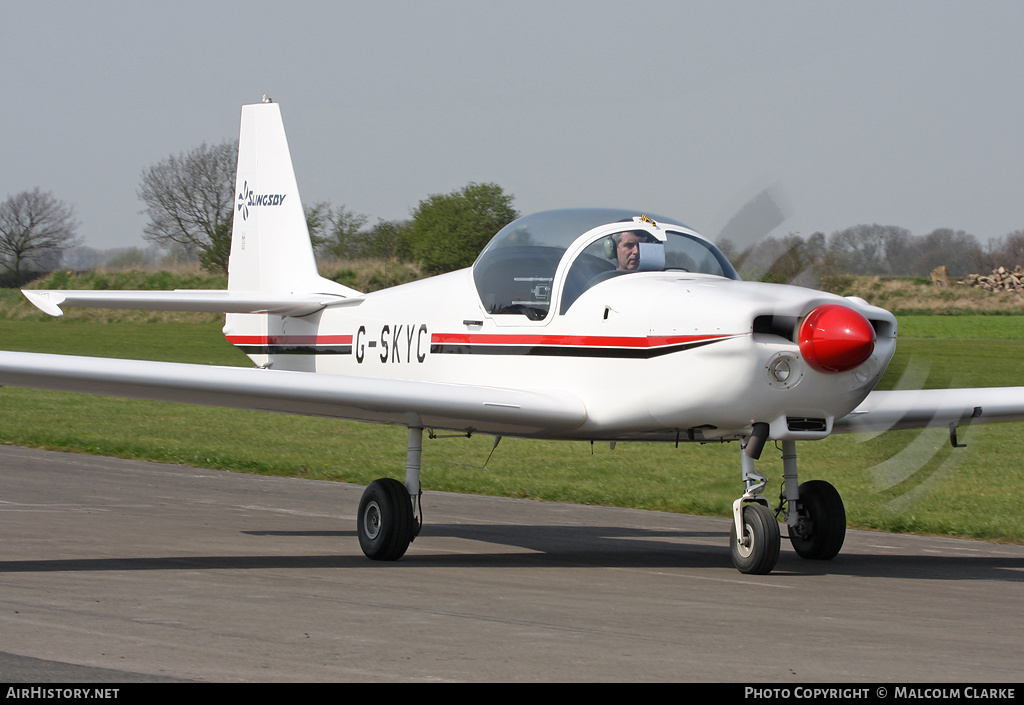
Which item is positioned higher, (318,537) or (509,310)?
(509,310)

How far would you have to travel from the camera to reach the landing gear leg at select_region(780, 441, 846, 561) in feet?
33.2

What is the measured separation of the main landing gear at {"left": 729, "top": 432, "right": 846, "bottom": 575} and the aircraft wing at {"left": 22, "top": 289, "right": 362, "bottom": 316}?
4.39m

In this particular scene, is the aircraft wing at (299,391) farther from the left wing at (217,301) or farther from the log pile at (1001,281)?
the log pile at (1001,281)

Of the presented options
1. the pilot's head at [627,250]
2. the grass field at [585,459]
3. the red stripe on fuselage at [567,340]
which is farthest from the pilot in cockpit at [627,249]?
the grass field at [585,459]

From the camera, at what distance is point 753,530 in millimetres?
8531

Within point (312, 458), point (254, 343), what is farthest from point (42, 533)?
point (312, 458)

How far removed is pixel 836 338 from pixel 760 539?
61.4 inches

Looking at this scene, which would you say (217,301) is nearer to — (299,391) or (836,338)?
(299,391)

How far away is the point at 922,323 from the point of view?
50.7 metres

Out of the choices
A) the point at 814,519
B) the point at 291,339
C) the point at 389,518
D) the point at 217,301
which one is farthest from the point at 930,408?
the point at 217,301

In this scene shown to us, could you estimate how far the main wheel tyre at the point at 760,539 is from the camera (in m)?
8.46

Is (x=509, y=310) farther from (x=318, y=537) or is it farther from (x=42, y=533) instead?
(x=42, y=533)

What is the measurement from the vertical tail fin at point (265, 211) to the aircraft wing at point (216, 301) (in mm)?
746
